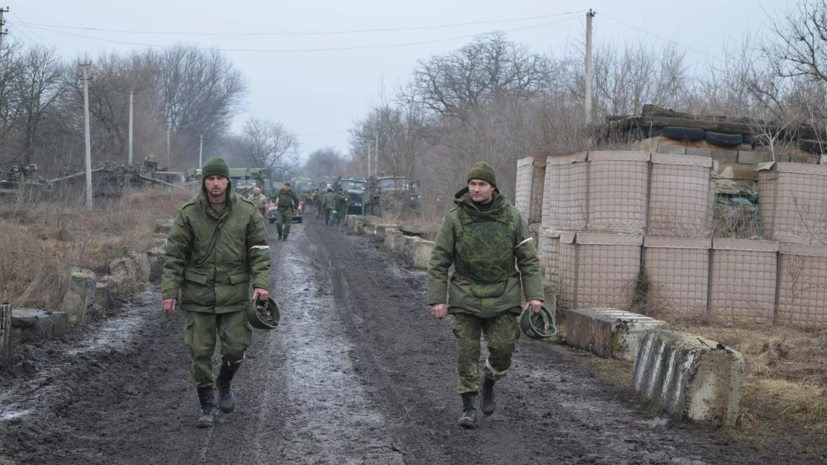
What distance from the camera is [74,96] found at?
51656mm

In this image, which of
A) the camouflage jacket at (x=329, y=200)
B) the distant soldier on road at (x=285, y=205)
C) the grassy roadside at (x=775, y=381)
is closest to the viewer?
the grassy roadside at (x=775, y=381)

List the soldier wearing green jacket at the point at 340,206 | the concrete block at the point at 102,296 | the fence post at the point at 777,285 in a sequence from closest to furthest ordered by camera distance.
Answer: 1. the fence post at the point at 777,285
2. the concrete block at the point at 102,296
3. the soldier wearing green jacket at the point at 340,206

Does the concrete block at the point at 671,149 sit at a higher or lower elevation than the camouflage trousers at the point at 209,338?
higher

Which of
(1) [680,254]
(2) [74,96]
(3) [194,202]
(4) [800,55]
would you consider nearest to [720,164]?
(1) [680,254]

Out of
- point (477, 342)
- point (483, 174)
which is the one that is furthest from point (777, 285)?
point (483, 174)

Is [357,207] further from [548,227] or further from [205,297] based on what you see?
[205,297]

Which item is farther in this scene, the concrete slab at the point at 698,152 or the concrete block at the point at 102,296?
the concrete slab at the point at 698,152

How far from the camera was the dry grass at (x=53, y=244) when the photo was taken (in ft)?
33.9

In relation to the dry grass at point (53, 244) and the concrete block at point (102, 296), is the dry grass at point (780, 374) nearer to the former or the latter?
the concrete block at point (102, 296)

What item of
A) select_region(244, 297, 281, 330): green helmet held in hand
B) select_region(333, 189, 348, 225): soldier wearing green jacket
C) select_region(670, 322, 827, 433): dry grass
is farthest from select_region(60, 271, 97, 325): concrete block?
select_region(333, 189, 348, 225): soldier wearing green jacket

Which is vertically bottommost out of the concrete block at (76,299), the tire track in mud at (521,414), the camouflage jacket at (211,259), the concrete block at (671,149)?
the tire track in mud at (521,414)

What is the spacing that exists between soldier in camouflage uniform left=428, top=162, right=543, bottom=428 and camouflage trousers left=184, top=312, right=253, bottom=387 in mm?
1357

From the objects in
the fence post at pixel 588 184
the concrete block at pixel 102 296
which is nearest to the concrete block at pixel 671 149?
the fence post at pixel 588 184

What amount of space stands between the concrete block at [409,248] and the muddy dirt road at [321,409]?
8.18 meters
